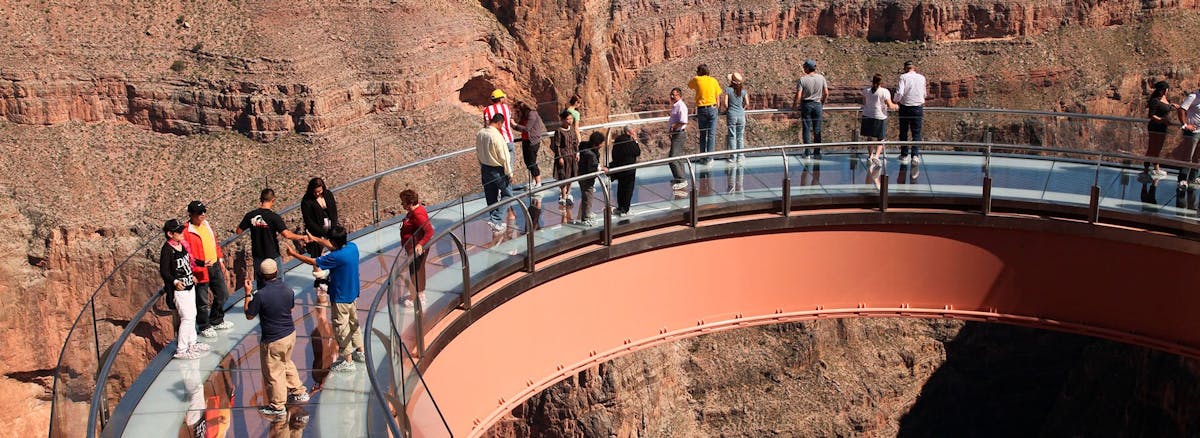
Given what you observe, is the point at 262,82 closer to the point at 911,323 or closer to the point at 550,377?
the point at 911,323

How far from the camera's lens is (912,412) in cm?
5534

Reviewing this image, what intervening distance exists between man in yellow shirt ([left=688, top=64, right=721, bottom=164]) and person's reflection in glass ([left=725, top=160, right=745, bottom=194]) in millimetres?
1499

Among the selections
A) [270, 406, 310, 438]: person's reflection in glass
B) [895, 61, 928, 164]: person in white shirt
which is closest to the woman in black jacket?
[270, 406, 310, 438]: person's reflection in glass

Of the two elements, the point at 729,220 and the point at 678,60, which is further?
the point at 678,60

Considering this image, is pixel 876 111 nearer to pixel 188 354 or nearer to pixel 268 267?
pixel 268 267

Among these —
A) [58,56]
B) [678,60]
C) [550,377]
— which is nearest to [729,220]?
[550,377]

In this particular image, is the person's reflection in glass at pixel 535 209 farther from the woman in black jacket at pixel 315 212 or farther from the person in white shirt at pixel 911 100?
the person in white shirt at pixel 911 100

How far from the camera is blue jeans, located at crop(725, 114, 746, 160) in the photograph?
22.5 m

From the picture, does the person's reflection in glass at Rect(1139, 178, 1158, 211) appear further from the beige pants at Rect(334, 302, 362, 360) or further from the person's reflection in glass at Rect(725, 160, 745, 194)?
the beige pants at Rect(334, 302, 362, 360)

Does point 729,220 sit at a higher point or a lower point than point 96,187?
higher

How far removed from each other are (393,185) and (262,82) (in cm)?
3548

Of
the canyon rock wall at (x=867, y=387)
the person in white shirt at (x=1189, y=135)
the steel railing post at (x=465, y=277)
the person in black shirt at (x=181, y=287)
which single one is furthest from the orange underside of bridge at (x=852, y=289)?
the canyon rock wall at (x=867, y=387)

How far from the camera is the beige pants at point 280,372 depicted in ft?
44.7

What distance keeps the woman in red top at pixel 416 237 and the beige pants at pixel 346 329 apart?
659 mm
